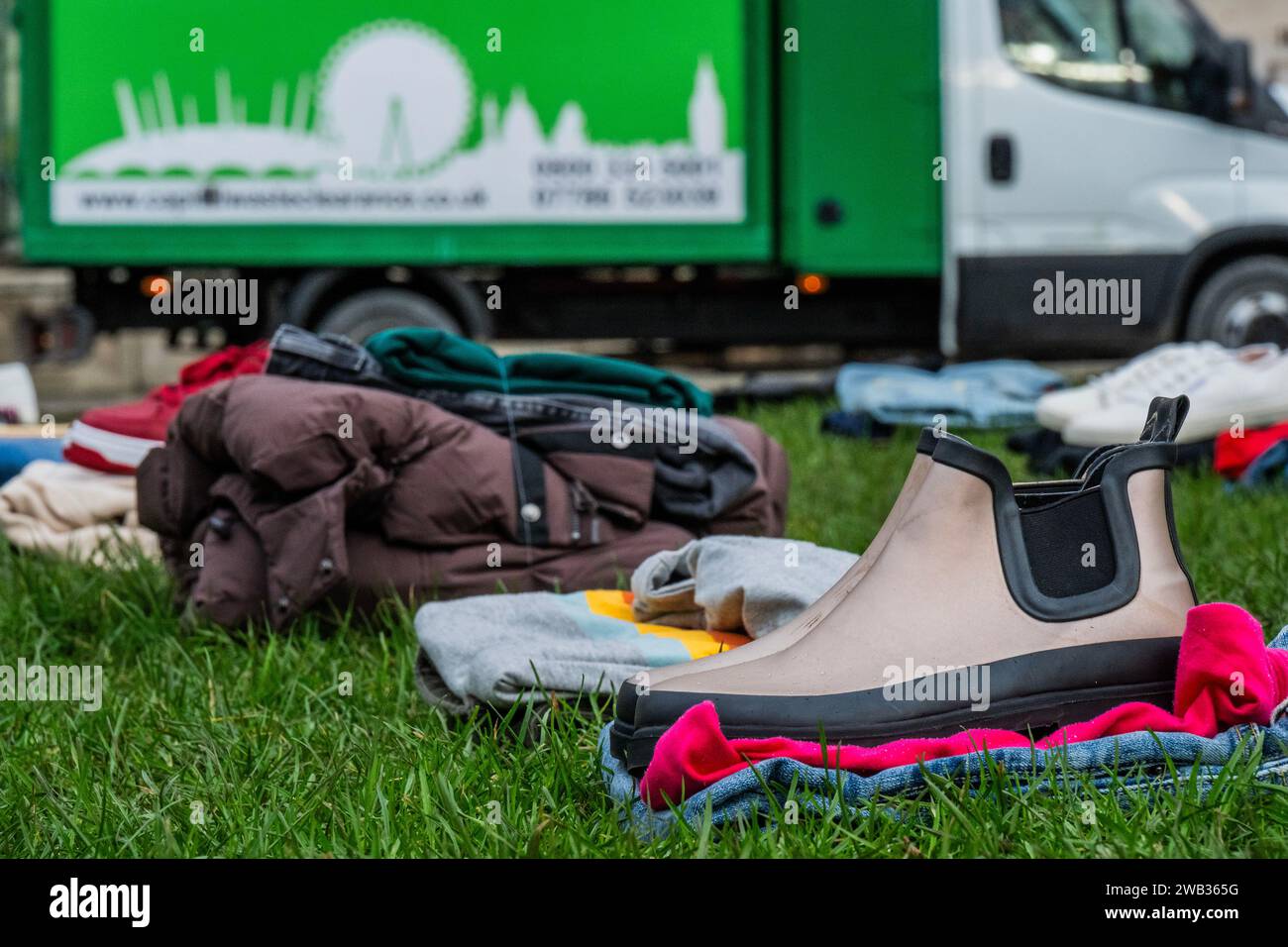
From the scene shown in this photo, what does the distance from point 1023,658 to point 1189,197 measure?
6.92m

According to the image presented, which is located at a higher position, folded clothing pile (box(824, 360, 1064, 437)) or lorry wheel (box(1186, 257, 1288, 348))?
lorry wheel (box(1186, 257, 1288, 348))

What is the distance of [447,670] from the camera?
93.7 inches

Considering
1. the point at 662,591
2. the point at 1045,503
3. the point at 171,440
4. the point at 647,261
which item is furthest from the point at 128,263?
the point at 1045,503

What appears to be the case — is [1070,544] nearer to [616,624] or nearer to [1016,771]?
[1016,771]

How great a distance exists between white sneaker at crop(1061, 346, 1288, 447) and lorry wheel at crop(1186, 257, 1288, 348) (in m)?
3.37

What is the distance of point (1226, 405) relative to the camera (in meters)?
4.77

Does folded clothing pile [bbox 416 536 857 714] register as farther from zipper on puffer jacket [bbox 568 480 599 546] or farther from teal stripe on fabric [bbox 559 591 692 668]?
zipper on puffer jacket [bbox 568 480 599 546]

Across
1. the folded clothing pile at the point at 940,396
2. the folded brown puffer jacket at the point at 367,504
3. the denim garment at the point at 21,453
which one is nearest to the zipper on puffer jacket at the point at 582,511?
the folded brown puffer jacket at the point at 367,504

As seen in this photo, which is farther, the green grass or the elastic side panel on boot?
the elastic side panel on boot

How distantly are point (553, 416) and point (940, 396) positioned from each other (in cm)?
362

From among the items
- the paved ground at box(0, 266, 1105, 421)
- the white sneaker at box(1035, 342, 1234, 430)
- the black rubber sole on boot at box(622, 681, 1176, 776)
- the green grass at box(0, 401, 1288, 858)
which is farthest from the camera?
Result: the paved ground at box(0, 266, 1105, 421)

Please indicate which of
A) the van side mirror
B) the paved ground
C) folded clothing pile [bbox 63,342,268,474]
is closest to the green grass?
folded clothing pile [bbox 63,342,268,474]

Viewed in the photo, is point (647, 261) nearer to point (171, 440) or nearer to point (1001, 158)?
point (1001, 158)

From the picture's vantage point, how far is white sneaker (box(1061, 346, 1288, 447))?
15.5ft
